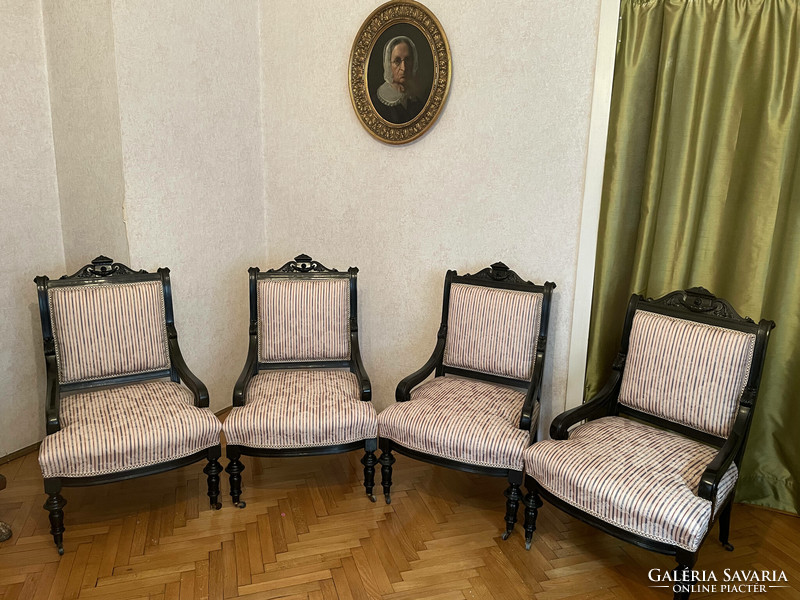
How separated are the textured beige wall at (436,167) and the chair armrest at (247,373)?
31.2 inches

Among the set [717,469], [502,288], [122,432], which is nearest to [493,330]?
[502,288]

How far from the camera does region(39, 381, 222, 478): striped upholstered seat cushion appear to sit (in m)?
2.32

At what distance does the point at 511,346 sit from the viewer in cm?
284

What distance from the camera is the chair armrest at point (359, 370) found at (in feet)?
9.23

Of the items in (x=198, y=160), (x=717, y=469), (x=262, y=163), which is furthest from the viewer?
(x=262, y=163)

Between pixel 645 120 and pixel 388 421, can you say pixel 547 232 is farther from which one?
pixel 388 421

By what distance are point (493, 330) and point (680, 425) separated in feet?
3.02

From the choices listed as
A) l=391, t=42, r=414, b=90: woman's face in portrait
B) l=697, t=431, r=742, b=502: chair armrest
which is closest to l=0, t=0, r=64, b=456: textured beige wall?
l=391, t=42, r=414, b=90: woman's face in portrait

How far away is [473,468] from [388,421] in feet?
1.45

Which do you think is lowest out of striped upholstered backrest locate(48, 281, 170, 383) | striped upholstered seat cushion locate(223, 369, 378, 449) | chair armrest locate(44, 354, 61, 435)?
striped upholstered seat cushion locate(223, 369, 378, 449)

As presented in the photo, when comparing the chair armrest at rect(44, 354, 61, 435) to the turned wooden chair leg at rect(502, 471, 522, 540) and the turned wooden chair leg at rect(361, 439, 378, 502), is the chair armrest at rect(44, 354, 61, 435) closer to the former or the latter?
the turned wooden chair leg at rect(361, 439, 378, 502)

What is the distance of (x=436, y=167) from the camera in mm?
3184

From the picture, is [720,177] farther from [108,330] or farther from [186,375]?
[108,330]

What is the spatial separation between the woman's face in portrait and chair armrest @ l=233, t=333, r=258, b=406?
5.26 ft
